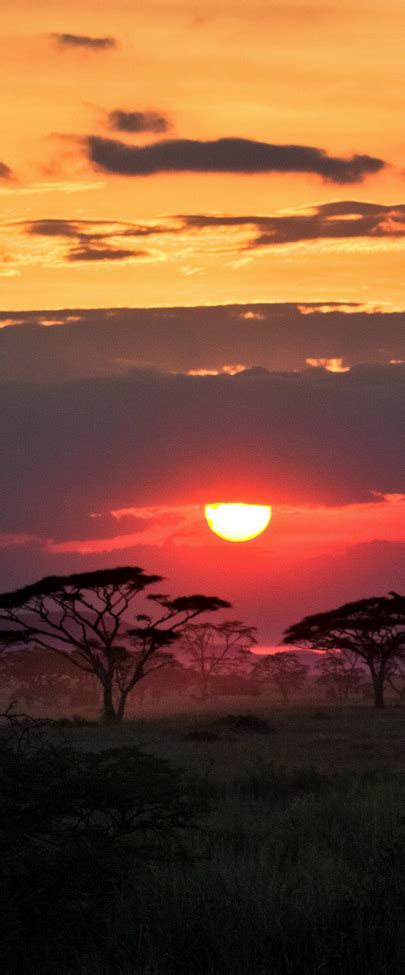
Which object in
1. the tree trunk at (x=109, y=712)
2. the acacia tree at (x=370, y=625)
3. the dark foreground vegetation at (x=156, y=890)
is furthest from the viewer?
the acacia tree at (x=370, y=625)

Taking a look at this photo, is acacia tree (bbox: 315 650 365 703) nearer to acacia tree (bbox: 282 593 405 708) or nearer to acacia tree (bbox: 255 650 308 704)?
acacia tree (bbox: 255 650 308 704)

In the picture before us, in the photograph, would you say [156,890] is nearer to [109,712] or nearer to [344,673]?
[109,712]

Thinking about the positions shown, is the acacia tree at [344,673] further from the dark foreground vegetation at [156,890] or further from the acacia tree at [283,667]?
the dark foreground vegetation at [156,890]

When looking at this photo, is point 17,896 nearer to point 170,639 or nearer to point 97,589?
point 97,589

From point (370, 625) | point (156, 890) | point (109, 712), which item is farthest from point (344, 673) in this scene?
point (156, 890)

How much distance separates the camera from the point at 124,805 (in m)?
10.9

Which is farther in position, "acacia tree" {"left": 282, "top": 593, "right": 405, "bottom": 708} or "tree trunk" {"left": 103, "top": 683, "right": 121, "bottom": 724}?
"acacia tree" {"left": 282, "top": 593, "right": 405, "bottom": 708}

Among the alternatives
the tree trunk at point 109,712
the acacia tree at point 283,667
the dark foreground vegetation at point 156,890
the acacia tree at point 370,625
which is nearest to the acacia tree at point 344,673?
the acacia tree at point 283,667

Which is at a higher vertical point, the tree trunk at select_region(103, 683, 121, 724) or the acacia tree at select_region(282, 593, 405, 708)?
the acacia tree at select_region(282, 593, 405, 708)

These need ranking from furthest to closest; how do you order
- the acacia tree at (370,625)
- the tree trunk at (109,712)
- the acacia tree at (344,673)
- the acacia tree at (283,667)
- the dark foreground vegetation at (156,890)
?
the acacia tree at (283,667)
the acacia tree at (344,673)
the acacia tree at (370,625)
the tree trunk at (109,712)
the dark foreground vegetation at (156,890)

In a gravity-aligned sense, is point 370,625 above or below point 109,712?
above

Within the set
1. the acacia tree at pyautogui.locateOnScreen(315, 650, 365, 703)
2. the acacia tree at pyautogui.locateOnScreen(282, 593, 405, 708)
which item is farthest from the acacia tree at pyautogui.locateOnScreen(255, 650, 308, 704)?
the acacia tree at pyautogui.locateOnScreen(282, 593, 405, 708)

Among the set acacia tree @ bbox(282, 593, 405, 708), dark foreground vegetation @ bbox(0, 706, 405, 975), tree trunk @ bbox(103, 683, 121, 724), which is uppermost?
acacia tree @ bbox(282, 593, 405, 708)

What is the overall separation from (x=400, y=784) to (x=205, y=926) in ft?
41.8
